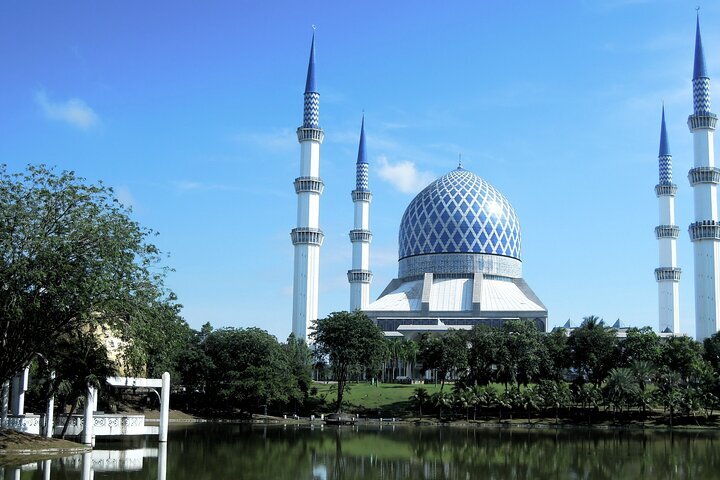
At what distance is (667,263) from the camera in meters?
80.8

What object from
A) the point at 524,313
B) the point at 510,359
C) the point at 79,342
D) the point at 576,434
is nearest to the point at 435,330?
the point at 524,313

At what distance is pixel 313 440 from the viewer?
38031 mm

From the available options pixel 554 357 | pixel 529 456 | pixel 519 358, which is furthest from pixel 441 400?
pixel 529 456

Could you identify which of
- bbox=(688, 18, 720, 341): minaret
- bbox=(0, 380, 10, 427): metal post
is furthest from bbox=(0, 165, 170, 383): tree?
bbox=(688, 18, 720, 341): minaret

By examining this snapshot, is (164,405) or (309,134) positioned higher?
(309,134)

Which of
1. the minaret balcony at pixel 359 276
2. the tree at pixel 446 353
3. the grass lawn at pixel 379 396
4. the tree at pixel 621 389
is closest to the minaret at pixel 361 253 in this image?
the minaret balcony at pixel 359 276

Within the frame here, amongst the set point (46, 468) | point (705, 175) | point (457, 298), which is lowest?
point (46, 468)

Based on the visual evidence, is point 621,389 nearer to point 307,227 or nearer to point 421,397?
point 421,397

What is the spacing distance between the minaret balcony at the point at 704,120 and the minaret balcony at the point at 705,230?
822cm

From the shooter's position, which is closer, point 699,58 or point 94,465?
point 94,465

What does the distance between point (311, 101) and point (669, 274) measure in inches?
1461

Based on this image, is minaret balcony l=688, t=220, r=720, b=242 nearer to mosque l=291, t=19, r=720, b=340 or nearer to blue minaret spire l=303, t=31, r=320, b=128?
mosque l=291, t=19, r=720, b=340

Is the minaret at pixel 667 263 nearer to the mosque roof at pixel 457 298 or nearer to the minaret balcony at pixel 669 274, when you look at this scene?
the minaret balcony at pixel 669 274

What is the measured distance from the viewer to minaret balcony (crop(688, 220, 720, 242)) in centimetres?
6938
